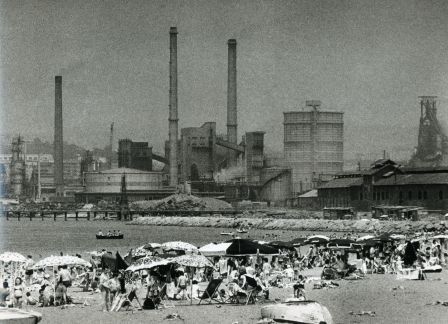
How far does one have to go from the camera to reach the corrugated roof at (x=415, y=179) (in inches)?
3132

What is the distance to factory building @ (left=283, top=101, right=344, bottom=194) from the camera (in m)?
142

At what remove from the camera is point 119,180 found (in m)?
155

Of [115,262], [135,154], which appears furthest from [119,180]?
[115,262]

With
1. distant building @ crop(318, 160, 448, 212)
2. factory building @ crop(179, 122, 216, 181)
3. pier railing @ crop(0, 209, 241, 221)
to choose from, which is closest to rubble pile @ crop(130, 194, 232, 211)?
pier railing @ crop(0, 209, 241, 221)

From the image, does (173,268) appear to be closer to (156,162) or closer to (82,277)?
(82,277)

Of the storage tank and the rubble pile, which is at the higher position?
the storage tank

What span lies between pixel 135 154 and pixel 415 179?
83.1m

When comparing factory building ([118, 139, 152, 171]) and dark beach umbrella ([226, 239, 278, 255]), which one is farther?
factory building ([118, 139, 152, 171])

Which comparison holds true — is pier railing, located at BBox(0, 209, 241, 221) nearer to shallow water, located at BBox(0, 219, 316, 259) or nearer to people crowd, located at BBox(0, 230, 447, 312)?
shallow water, located at BBox(0, 219, 316, 259)

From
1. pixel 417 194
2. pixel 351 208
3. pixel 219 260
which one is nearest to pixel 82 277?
pixel 219 260

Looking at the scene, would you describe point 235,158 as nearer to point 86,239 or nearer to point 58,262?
point 86,239

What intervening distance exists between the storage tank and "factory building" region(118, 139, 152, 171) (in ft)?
13.6

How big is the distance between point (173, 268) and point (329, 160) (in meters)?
119

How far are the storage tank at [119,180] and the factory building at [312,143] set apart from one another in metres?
24.0
